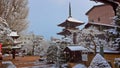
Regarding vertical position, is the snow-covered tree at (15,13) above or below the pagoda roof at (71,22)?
above

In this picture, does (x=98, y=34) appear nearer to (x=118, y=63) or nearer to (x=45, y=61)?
(x=118, y=63)

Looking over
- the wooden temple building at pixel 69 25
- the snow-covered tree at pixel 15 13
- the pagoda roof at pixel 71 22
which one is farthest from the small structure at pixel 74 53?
the snow-covered tree at pixel 15 13

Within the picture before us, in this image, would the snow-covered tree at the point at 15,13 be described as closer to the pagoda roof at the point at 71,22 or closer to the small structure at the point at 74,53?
the pagoda roof at the point at 71,22

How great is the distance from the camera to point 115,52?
10.8 meters

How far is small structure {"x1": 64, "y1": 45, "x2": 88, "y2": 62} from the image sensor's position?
1666 cm

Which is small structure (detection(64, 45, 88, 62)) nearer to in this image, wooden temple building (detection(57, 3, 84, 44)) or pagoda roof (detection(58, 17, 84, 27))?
wooden temple building (detection(57, 3, 84, 44))

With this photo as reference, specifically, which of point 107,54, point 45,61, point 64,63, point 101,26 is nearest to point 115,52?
point 107,54

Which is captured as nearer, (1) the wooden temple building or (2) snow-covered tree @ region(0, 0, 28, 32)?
(1) the wooden temple building

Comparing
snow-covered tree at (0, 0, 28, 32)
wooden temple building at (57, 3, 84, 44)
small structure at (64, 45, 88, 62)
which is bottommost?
small structure at (64, 45, 88, 62)

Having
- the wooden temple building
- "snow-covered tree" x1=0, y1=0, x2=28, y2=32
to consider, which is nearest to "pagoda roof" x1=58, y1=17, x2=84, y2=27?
the wooden temple building

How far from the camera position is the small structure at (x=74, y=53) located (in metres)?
16.7

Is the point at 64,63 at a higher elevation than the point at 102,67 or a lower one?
lower

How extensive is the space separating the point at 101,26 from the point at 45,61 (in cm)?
634

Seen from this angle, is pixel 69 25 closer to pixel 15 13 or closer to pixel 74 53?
pixel 74 53
